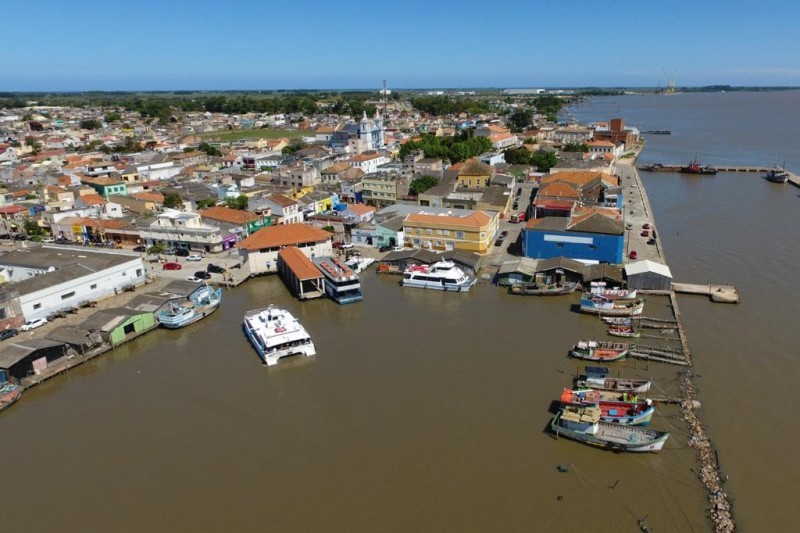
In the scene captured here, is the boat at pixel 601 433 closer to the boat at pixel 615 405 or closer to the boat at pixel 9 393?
the boat at pixel 615 405

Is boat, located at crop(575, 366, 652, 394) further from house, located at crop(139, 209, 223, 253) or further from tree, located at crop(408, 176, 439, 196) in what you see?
tree, located at crop(408, 176, 439, 196)

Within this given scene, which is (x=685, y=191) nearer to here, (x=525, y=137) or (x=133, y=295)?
(x=525, y=137)

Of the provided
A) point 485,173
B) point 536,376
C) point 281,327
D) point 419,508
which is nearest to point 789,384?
point 536,376

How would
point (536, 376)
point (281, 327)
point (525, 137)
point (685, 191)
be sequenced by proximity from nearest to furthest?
1. point (536, 376)
2. point (281, 327)
3. point (685, 191)
4. point (525, 137)

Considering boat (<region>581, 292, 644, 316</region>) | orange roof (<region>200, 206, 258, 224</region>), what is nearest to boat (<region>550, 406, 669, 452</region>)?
boat (<region>581, 292, 644, 316</region>)

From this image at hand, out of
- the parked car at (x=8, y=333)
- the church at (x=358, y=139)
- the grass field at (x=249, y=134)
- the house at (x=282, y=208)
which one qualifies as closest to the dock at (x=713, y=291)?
the house at (x=282, y=208)

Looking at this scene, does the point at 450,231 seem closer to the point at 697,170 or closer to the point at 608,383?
the point at 608,383

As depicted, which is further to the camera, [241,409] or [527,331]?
[527,331]

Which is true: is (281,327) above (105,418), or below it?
above
